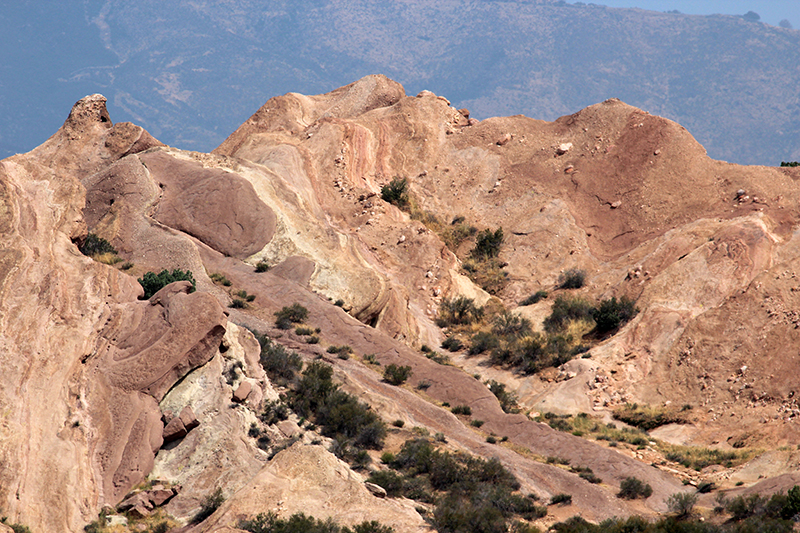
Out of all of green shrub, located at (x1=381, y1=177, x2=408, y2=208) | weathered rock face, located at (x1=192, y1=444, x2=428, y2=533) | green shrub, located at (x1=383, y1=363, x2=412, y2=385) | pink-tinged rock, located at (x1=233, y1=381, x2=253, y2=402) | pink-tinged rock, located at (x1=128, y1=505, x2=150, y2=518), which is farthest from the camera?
green shrub, located at (x1=381, y1=177, x2=408, y2=208)

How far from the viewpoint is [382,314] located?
33.5m

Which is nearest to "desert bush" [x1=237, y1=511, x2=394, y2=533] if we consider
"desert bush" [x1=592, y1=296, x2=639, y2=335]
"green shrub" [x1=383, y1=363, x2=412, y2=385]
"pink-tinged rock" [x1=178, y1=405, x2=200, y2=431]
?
"pink-tinged rock" [x1=178, y1=405, x2=200, y2=431]

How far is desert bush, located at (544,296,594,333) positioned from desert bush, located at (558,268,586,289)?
→ 1.80 metres

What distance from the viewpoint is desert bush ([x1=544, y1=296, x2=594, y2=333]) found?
3649cm

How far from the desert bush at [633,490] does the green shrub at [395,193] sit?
27.1 metres

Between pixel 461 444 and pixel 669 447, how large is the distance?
8856mm

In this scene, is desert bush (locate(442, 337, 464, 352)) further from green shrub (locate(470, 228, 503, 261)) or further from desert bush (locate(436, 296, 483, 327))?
green shrub (locate(470, 228, 503, 261))

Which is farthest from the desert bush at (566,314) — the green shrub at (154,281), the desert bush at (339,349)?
the green shrub at (154,281)

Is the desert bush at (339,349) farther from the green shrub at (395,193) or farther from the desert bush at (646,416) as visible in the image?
the green shrub at (395,193)

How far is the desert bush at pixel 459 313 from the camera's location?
1464 inches

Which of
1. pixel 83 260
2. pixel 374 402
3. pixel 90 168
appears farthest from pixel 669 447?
pixel 90 168

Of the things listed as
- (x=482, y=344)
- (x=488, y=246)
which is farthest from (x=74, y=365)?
(x=488, y=246)

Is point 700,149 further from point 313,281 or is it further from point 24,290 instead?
point 24,290

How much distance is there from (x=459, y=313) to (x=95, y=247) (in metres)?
18.3
